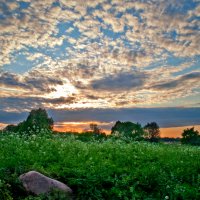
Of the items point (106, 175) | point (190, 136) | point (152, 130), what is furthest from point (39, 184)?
point (152, 130)

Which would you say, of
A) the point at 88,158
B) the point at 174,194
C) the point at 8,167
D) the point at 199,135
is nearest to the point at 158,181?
the point at 174,194

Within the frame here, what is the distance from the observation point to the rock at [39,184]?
12.1 meters

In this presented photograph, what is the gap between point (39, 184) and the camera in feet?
40.0

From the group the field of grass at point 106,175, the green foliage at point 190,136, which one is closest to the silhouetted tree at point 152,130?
the green foliage at point 190,136

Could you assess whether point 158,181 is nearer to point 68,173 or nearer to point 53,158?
point 68,173

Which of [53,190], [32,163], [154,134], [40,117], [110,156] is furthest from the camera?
[154,134]

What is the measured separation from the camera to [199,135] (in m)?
74.9

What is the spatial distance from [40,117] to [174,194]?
4915cm

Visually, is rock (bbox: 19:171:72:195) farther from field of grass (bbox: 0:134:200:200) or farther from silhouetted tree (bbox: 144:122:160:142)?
silhouetted tree (bbox: 144:122:160:142)

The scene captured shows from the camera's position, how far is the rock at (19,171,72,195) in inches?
475

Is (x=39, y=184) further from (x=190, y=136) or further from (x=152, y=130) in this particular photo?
(x=152, y=130)

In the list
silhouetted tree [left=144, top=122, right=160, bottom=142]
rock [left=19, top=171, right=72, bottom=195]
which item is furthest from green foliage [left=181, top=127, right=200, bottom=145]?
rock [left=19, top=171, right=72, bottom=195]

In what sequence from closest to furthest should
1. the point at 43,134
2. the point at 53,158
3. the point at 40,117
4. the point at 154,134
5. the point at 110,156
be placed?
the point at 53,158, the point at 110,156, the point at 43,134, the point at 40,117, the point at 154,134

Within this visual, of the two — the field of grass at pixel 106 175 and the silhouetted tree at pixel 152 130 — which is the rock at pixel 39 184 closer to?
the field of grass at pixel 106 175
